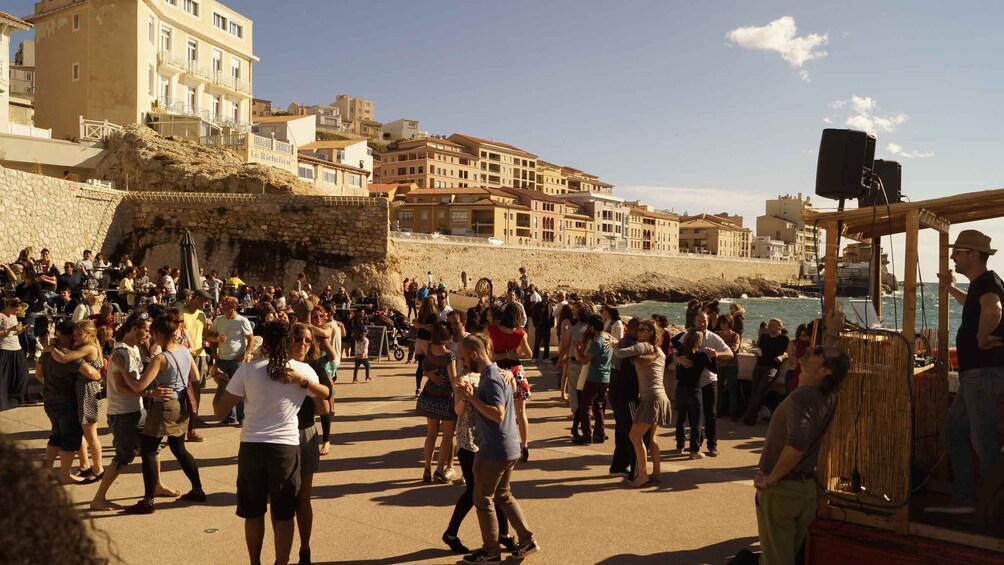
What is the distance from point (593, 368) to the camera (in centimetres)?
783

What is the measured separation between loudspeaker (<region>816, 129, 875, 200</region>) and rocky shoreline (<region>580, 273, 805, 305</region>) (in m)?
45.6

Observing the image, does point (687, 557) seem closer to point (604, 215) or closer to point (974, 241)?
point (974, 241)

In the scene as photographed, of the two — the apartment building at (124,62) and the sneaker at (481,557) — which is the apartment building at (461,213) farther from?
the sneaker at (481,557)

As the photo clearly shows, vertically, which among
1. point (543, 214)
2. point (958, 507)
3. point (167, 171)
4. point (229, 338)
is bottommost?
point (958, 507)

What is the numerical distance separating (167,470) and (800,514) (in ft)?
18.1

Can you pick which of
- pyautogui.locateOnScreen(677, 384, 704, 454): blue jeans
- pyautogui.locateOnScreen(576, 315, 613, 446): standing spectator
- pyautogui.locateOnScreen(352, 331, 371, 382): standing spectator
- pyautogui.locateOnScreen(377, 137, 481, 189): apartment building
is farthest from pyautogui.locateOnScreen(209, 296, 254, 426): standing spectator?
pyautogui.locateOnScreen(377, 137, 481, 189): apartment building

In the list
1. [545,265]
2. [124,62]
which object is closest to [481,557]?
[124,62]

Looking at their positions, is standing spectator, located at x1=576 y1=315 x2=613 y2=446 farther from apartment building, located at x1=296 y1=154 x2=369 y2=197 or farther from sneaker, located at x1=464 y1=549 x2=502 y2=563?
apartment building, located at x1=296 y1=154 x2=369 y2=197

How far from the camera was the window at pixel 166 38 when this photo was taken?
120 feet

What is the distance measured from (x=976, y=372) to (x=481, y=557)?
3.28 metres

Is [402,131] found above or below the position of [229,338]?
above

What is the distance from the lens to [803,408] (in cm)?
371

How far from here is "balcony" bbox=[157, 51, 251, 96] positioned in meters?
36.6

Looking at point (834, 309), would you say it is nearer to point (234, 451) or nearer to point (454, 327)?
point (454, 327)
